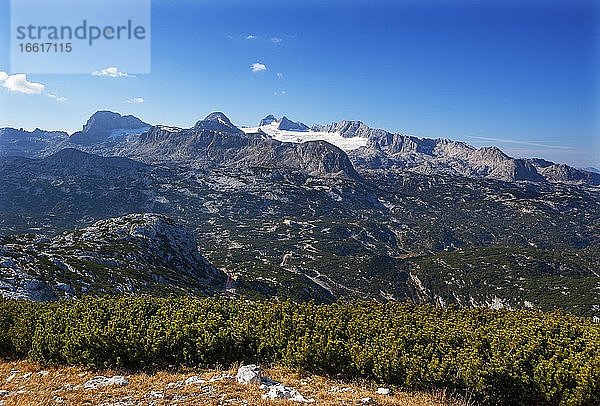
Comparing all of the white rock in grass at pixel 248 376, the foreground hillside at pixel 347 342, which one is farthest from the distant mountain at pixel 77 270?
the white rock in grass at pixel 248 376

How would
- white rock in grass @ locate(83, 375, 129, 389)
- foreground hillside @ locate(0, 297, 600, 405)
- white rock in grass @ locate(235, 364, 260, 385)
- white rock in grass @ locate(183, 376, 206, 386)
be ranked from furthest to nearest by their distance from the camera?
1. white rock in grass @ locate(83, 375, 129, 389)
2. white rock in grass @ locate(183, 376, 206, 386)
3. white rock in grass @ locate(235, 364, 260, 385)
4. foreground hillside @ locate(0, 297, 600, 405)

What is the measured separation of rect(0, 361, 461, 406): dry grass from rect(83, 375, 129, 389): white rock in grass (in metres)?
0.30

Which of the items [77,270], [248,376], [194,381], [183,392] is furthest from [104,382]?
[77,270]

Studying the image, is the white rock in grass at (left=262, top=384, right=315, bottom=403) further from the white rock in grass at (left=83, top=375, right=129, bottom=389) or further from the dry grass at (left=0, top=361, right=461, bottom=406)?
the white rock in grass at (left=83, top=375, right=129, bottom=389)

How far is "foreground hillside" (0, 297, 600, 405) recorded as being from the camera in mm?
17094

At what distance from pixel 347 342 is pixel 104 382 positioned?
37.9 ft

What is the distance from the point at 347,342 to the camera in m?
19.8

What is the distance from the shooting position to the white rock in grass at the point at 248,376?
17.9m

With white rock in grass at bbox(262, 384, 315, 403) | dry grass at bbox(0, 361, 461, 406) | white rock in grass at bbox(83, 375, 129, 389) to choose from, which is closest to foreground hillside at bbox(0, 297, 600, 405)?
dry grass at bbox(0, 361, 461, 406)

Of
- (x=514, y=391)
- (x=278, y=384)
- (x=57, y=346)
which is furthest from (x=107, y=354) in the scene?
(x=514, y=391)

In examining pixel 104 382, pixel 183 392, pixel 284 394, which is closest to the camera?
pixel 284 394

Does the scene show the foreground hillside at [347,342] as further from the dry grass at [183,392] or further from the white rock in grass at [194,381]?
the white rock in grass at [194,381]

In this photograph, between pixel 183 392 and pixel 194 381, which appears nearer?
pixel 183 392

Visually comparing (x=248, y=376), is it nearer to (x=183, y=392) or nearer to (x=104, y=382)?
(x=183, y=392)
